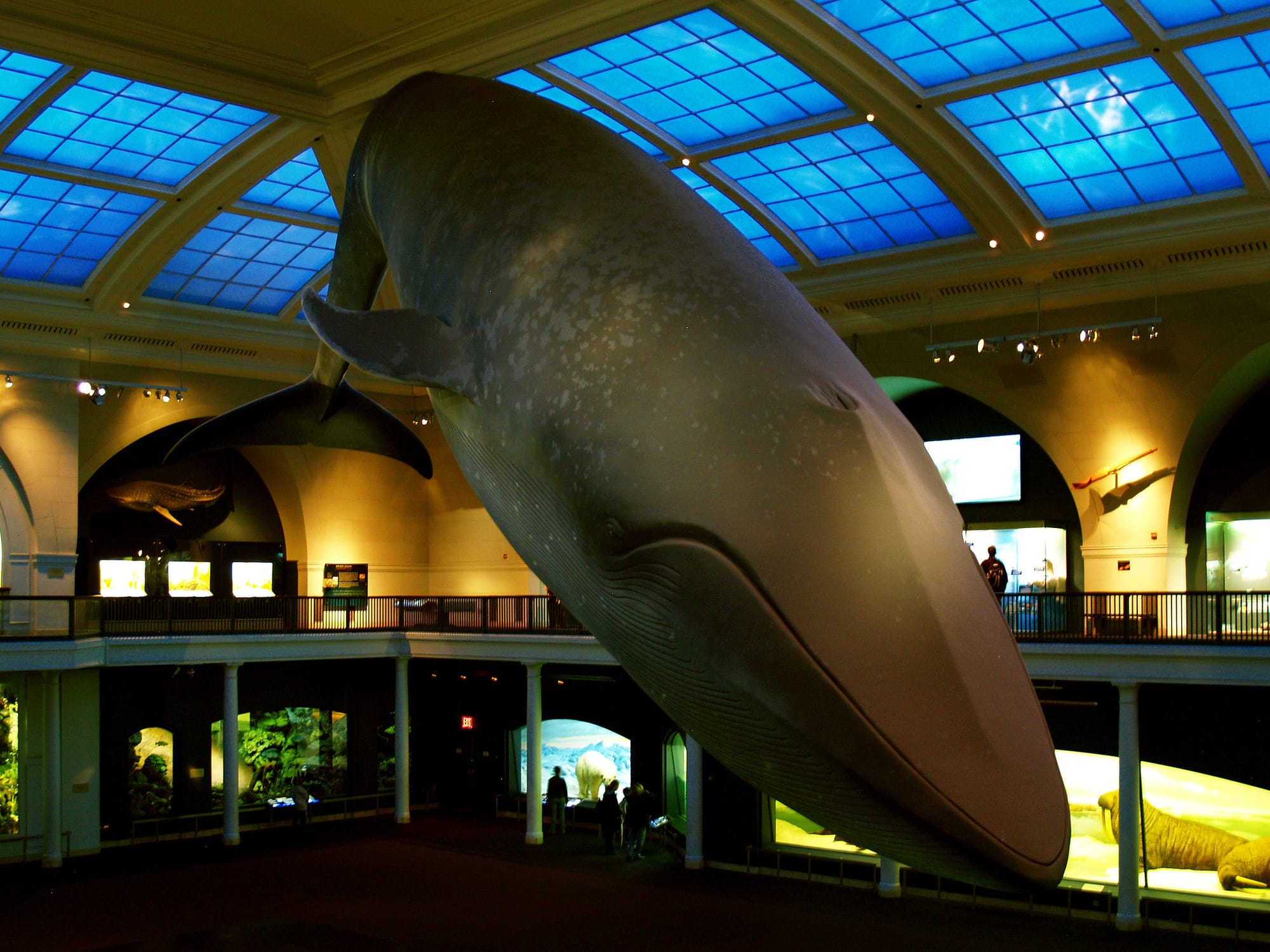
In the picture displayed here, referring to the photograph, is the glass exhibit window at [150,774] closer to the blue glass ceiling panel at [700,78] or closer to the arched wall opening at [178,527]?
the arched wall opening at [178,527]

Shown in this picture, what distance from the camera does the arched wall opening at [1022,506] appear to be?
2845cm

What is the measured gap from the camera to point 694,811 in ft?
80.1

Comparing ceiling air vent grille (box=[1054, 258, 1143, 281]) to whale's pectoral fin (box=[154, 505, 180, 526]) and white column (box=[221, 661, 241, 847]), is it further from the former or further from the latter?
whale's pectoral fin (box=[154, 505, 180, 526])

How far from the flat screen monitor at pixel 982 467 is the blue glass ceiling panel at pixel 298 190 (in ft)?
53.9

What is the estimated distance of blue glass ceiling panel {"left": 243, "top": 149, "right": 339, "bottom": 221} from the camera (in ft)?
82.1

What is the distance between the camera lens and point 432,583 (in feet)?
123

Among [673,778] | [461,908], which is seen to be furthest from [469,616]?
[461,908]

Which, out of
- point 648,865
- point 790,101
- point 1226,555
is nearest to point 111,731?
point 648,865

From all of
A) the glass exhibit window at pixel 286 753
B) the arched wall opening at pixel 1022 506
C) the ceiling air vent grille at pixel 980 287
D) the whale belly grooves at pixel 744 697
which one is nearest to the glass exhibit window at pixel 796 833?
the arched wall opening at pixel 1022 506

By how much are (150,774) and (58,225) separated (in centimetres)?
1370

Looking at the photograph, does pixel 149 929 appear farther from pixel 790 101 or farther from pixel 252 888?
pixel 790 101

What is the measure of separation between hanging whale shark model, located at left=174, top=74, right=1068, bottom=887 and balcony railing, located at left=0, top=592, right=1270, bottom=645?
60.1 ft

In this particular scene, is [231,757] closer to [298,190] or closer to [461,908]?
[461,908]

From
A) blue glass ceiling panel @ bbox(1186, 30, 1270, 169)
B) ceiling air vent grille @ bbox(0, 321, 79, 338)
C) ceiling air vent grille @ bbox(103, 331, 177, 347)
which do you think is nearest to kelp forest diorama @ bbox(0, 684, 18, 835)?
ceiling air vent grille @ bbox(0, 321, 79, 338)
